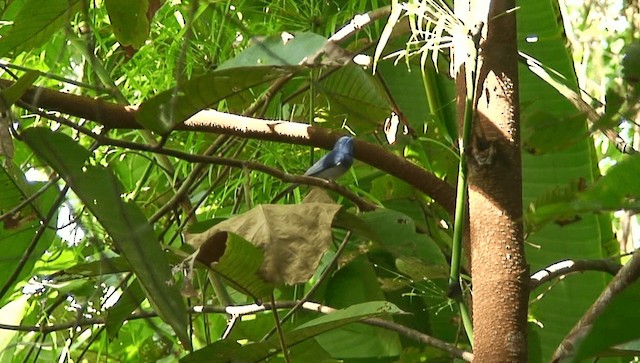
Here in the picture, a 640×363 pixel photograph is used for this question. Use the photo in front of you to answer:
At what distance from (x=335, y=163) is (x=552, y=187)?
0.26 meters

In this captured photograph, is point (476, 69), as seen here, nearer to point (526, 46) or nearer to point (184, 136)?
point (526, 46)

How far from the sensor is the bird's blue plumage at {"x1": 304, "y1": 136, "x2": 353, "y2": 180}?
764 millimetres

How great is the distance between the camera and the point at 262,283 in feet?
2.22

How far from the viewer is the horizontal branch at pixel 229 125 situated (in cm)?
71

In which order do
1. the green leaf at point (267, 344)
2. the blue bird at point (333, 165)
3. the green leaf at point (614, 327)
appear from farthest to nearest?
the blue bird at point (333, 165)
the green leaf at point (267, 344)
the green leaf at point (614, 327)

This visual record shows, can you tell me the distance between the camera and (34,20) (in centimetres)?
81

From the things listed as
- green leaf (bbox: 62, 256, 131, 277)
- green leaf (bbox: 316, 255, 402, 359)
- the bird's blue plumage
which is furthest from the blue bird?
green leaf (bbox: 62, 256, 131, 277)

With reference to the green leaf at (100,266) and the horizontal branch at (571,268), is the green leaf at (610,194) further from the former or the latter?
Answer: the green leaf at (100,266)

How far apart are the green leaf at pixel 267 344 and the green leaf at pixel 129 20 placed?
1.06 ft

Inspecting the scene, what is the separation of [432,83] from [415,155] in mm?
109

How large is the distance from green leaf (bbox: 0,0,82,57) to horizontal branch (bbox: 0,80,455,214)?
2.5 inches

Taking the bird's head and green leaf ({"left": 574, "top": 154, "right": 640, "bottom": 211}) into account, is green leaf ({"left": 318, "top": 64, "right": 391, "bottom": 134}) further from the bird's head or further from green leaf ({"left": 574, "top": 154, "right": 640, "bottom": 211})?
green leaf ({"left": 574, "top": 154, "right": 640, "bottom": 211})

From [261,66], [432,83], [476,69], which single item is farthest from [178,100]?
[432,83]

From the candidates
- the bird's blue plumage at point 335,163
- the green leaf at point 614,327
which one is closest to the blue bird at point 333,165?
the bird's blue plumage at point 335,163
